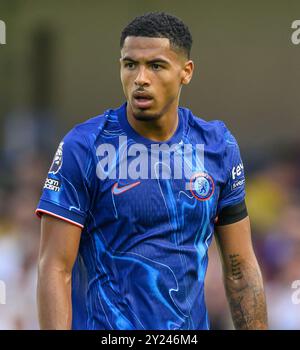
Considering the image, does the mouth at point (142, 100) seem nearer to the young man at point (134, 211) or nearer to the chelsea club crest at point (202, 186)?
the young man at point (134, 211)

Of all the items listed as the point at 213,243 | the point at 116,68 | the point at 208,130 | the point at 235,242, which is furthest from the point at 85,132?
the point at 116,68

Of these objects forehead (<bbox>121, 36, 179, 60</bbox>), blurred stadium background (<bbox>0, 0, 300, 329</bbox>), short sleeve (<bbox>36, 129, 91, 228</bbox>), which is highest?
blurred stadium background (<bbox>0, 0, 300, 329</bbox>)

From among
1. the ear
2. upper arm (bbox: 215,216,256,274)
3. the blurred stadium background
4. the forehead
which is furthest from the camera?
the blurred stadium background

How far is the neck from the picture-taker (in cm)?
479

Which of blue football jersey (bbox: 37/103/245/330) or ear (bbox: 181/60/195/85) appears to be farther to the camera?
ear (bbox: 181/60/195/85)

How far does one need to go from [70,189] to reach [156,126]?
55 centimetres

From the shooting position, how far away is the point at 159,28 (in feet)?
15.4

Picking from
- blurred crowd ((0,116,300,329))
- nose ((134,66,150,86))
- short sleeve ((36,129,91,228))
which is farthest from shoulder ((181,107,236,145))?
blurred crowd ((0,116,300,329))

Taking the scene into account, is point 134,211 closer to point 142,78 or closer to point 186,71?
point 142,78

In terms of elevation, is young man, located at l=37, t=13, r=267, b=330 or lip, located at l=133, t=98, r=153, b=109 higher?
lip, located at l=133, t=98, r=153, b=109

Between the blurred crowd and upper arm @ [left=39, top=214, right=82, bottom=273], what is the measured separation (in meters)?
2.85

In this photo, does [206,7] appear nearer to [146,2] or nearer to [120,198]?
[146,2]

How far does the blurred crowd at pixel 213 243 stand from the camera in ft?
25.0

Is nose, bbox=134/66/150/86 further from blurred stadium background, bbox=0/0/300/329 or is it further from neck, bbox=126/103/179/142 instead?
blurred stadium background, bbox=0/0/300/329
